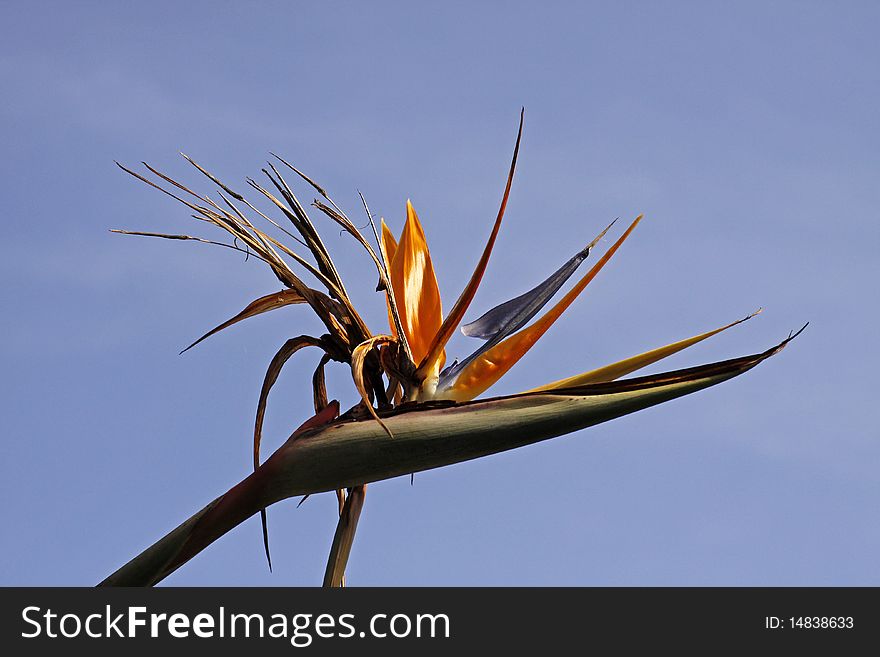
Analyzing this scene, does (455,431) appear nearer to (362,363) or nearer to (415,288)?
(362,363)

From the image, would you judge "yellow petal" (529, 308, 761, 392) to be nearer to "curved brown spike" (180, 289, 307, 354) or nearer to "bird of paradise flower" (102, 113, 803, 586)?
"bird of paradise flower" (102, 113, 803, 586)

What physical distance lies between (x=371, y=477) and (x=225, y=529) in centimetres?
20

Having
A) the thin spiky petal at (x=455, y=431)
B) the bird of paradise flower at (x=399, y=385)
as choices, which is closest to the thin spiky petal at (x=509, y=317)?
the bird of paradise flower at (x=399, y=385)

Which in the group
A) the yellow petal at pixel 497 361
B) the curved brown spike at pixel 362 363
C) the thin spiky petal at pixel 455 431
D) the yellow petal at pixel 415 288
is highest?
the yellow petal at pixel 415 288

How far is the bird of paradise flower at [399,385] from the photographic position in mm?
967

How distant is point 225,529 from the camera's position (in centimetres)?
104

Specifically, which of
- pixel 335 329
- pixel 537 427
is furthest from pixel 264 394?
pixel 537 427

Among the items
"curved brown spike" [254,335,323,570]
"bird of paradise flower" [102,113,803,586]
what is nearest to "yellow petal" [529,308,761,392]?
"bird of paradise flower" [102,113,803,586]

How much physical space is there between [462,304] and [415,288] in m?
0.16

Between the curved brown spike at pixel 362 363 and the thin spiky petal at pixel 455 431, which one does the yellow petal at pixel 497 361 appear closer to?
the curved brown spike at pixel 362 363

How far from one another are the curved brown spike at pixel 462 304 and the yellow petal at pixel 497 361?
0.21 ft
